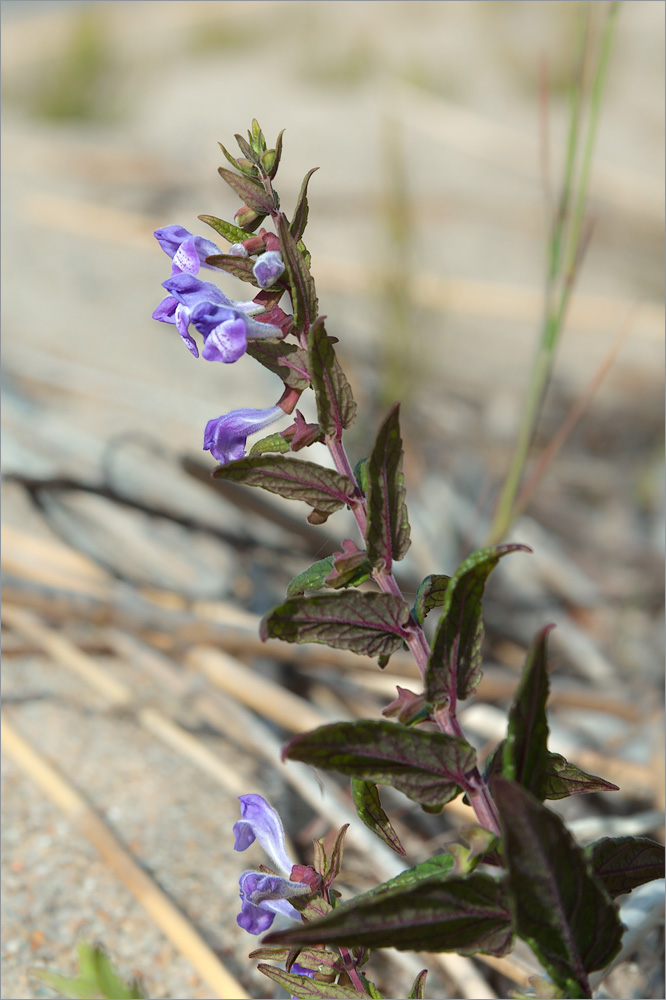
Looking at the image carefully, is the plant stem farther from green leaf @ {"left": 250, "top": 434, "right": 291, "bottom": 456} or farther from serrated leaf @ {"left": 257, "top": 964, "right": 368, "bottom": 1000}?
serrated leaf @ {"left": 257, "top": 964, "right": 368, "bottom": 1000}

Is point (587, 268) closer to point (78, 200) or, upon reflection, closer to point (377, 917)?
point (78, 200)

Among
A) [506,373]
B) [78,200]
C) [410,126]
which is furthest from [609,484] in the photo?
[410,126]

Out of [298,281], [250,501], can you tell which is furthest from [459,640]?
[250,501]

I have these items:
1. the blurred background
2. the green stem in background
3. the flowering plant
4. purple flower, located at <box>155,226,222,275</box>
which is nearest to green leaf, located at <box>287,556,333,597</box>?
the flowering plant

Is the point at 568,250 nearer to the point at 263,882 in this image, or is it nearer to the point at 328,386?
the point at 328,386

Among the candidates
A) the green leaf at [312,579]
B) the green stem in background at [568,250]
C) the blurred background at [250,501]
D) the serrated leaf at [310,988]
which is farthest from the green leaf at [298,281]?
the green stem in background at [568,250]
